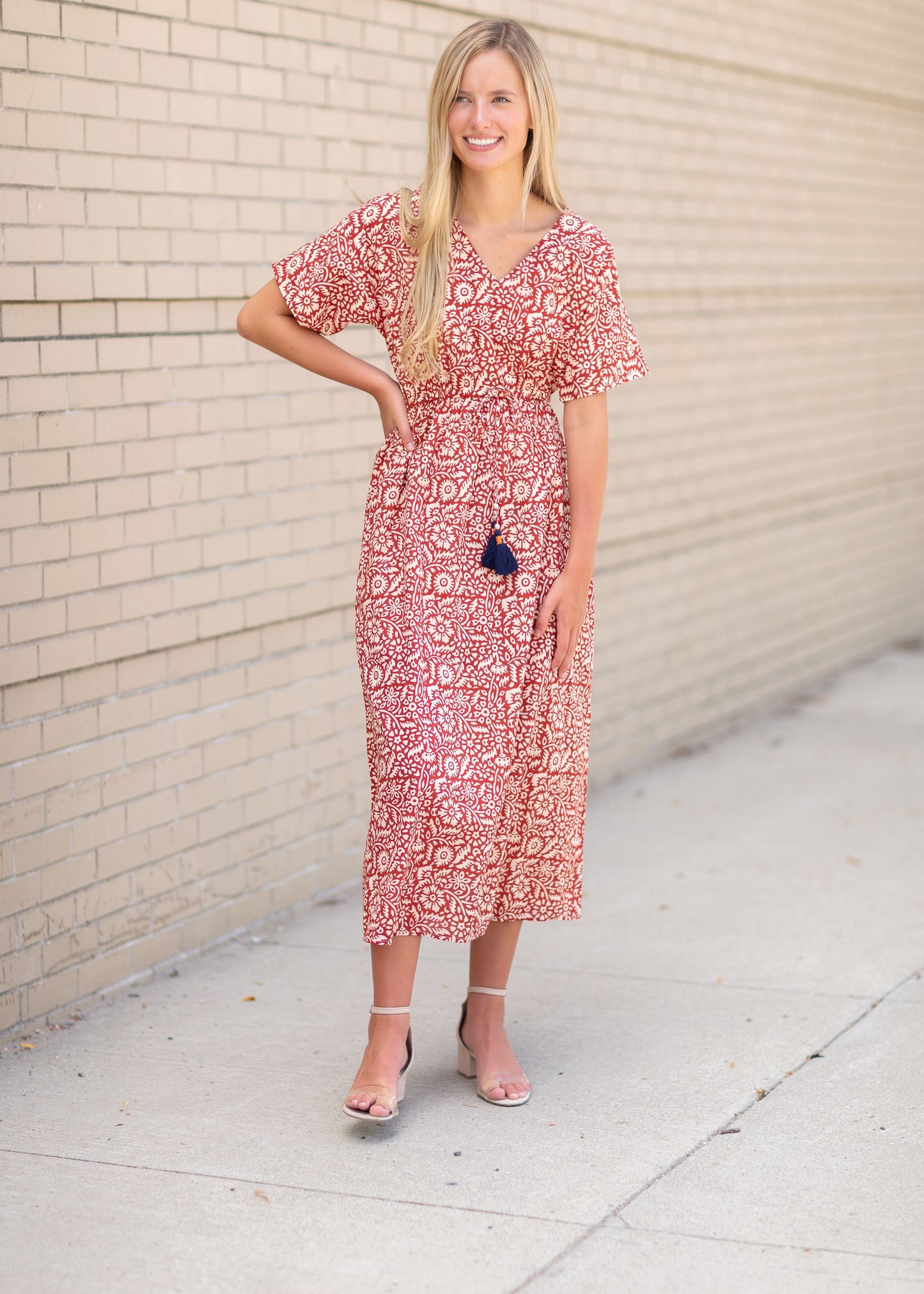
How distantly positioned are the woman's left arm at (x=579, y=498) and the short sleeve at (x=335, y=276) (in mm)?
464

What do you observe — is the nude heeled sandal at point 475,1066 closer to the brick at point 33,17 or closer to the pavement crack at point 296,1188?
the pavement crack at point 296,1188

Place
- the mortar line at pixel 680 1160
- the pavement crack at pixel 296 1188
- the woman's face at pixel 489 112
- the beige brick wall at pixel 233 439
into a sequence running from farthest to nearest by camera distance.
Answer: the beige brick wall at pixel 233 439 < the woman's face at pixel 489 112 < the pavement crack at pixel 296 1188 < the mortar line at pixel 680 1160

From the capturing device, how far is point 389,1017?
3670mm

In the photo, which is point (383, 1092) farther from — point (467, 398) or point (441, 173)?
point (441, 173)

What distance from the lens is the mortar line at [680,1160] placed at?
10.1 ft

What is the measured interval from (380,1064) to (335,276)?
1.59 m

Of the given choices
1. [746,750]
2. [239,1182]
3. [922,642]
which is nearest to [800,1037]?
[239,1182]

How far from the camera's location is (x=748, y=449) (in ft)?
27.3

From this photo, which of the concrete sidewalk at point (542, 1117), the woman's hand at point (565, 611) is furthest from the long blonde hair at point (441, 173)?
the concrete sidewalk at point (542, 1117)

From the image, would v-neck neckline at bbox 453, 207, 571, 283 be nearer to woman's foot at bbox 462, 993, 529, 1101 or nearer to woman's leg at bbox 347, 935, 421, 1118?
woman's leg at bbox 347, 935, 421, 1118

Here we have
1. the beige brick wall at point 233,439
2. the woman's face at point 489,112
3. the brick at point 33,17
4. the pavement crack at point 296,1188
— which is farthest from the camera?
the beige brick wall at point 233,439

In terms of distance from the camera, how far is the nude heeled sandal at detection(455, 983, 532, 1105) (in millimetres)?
3807

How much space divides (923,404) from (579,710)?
7.48 m

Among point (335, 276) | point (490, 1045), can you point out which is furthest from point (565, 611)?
point (490, 1045)
